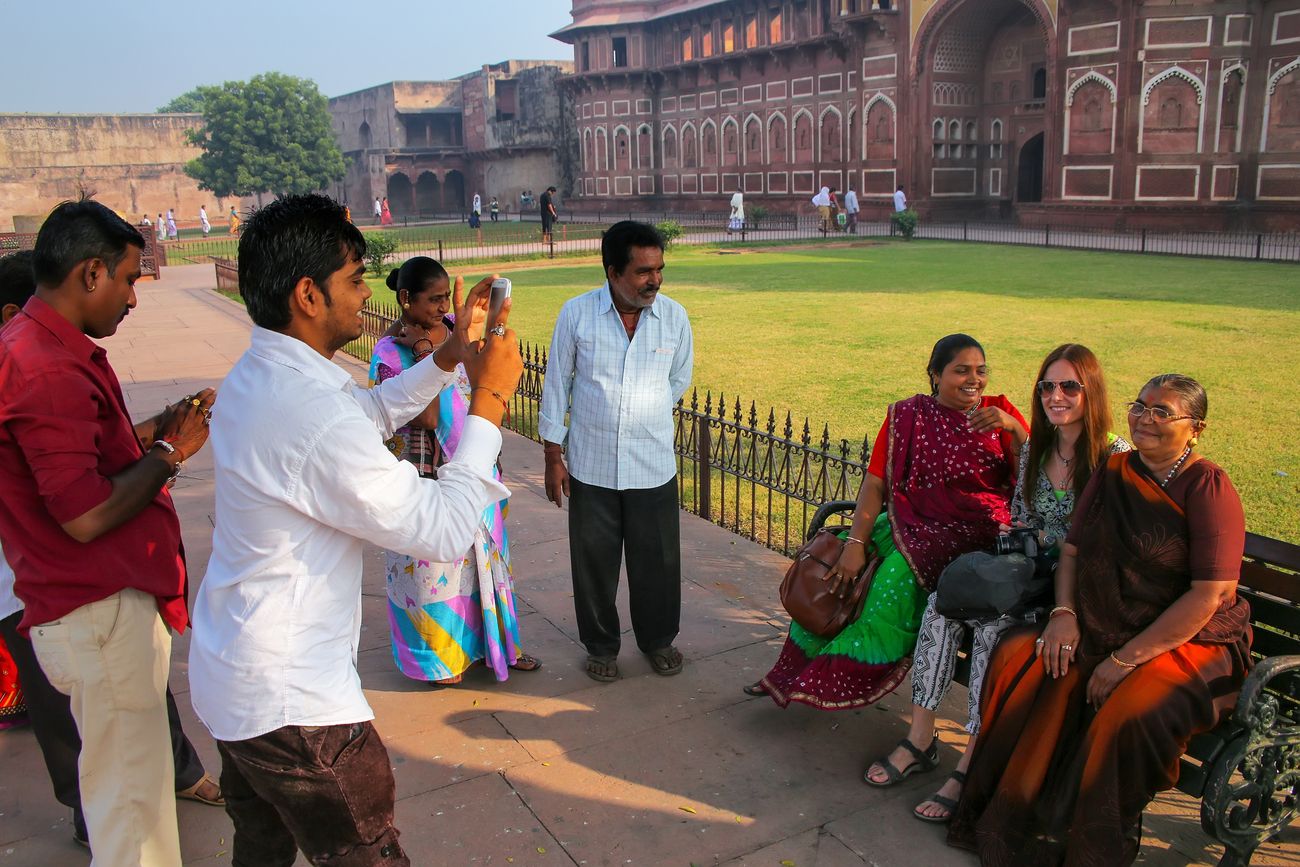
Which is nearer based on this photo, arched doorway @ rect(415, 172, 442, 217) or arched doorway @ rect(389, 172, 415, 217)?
arched doorway @ rect(389, 172, 415, 217)

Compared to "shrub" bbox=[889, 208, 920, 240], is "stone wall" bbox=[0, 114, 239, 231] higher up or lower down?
higher up

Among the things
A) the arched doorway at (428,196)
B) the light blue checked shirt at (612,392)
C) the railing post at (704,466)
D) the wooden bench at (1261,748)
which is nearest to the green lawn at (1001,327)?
the railing post at (704,466)

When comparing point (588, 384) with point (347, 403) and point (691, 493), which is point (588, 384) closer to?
point (347, 403)

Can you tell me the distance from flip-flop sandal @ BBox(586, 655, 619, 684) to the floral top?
1421 mm

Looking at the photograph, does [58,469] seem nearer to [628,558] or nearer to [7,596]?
[7,596]

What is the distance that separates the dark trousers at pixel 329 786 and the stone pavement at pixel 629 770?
79 centimetres

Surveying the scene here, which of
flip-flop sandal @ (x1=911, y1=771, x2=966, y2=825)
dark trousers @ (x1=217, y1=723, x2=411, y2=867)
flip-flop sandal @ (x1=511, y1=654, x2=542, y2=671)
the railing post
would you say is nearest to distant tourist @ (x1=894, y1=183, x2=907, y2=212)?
the railing post

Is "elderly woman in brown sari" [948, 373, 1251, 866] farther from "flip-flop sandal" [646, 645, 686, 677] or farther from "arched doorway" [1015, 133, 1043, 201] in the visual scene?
"arched doorway" [1015, 133, 1043, 201]

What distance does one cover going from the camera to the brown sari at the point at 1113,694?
2387 mm

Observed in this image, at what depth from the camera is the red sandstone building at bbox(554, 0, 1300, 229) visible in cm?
2208

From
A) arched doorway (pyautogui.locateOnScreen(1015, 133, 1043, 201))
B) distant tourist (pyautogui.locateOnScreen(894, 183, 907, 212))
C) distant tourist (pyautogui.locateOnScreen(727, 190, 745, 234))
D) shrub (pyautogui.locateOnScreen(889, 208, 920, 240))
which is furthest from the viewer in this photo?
distant tourist (pyautogui.locateOnScreen(727, 190, 745, 234))

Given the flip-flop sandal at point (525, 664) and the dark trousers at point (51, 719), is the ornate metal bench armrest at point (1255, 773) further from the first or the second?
the dark trousers at point (51, 719)

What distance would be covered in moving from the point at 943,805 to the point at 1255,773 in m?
0.74

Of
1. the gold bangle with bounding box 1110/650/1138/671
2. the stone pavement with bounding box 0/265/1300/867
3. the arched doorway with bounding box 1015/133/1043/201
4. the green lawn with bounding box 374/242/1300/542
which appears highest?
the arched doorway with bounding box 1015/133/1043/201
